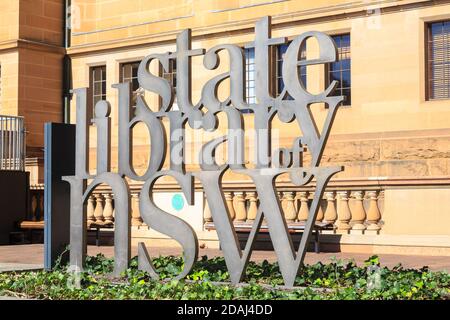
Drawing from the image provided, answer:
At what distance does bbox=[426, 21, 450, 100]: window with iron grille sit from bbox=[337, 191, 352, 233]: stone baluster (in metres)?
5.46

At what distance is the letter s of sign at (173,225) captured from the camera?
1134cm

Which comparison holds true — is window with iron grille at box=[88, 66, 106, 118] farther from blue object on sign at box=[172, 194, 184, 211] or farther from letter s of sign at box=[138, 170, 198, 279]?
letter s of sign at box=[138, 170, 198, 279]

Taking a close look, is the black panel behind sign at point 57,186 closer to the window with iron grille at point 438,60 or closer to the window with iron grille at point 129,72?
the window with iron grille at point 438,60

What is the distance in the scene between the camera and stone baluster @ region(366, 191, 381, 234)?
18.5 m

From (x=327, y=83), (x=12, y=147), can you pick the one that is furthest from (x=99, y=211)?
(x=327, y=83)

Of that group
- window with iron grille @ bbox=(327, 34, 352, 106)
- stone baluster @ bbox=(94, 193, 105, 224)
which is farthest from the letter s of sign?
window with iron grille @ bbox=(327, 34, 352, 106)

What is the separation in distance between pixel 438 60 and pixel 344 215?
6.40m

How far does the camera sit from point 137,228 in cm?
2203

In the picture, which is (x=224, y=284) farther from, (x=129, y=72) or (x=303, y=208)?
(x=129, y=72)

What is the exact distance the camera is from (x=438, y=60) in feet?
75.7

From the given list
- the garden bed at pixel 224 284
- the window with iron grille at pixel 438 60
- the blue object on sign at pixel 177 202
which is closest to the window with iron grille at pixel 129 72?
the blue object on sign at pixel 177 202
